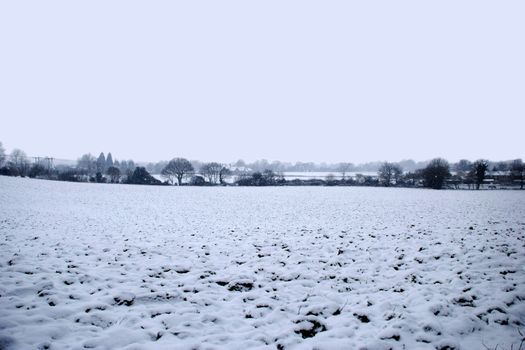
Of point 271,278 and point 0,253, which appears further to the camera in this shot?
point 0,253

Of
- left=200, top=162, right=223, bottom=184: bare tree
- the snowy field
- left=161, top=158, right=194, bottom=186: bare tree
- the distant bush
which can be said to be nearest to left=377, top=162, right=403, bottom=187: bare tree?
left=200, top=162, right=223, bottom=184: bare tree

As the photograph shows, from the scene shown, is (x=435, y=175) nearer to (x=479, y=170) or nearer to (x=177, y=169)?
(x=479, y=170)

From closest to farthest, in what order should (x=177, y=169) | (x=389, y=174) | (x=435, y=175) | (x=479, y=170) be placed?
(x=435, y=175), (x=479, y=170), (x=177, y=169), (x=389, y=174)

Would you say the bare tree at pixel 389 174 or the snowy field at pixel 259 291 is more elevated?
the bare tree at pixel 389 174

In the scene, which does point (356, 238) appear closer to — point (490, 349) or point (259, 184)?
point (490, 349)

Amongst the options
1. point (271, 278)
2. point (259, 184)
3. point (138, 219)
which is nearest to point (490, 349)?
point (271, 278)

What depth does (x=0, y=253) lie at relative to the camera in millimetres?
7980

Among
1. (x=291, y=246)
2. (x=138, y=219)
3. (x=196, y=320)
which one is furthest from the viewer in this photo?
(x=138, y=219)

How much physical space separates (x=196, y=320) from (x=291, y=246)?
5443 mm

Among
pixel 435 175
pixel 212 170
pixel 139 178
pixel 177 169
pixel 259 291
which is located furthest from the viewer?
pixel 212 170

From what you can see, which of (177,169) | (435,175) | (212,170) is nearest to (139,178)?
(177,169)

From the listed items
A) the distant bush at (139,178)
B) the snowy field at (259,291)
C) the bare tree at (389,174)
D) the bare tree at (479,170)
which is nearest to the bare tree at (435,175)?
the bare tree at (479,170)

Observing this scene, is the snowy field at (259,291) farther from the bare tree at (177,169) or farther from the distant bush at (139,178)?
the bare tree at (177,169)

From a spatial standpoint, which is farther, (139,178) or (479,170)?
(139,178)
